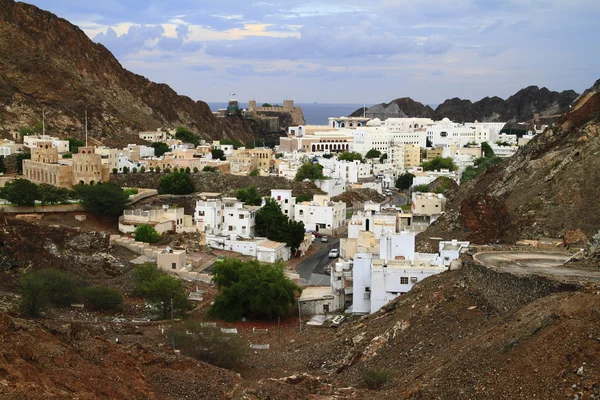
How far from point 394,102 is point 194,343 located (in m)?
149

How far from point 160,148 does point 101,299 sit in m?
43.2

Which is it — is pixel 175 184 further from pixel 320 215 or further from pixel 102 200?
pixel 320 215

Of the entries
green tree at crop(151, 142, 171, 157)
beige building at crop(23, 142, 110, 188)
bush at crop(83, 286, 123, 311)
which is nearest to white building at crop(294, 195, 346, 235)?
beige building at crop(23, 142, 110, 188)

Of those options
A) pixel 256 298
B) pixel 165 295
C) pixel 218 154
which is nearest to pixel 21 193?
pixel 165 295

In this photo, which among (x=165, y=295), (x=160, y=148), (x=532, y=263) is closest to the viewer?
(x=532, y=263)

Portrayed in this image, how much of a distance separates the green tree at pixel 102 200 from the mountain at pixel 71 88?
31330 millimetres

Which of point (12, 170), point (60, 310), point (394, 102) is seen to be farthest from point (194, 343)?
point (394, 102)

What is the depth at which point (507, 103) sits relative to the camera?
160875 mm

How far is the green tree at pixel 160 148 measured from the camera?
68625 millimetres

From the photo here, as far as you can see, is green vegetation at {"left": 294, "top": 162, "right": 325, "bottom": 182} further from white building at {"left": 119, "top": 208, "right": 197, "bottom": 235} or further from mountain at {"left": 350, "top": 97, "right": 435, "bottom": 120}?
mountain at {"left": 350, "top": 97, "right": 435, "bottom": 120}

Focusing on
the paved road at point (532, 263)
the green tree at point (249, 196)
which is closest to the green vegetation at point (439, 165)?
the green tree at point (249, 196)

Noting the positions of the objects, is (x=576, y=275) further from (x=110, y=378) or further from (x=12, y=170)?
(x=12, y=170)

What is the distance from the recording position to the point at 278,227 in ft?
139

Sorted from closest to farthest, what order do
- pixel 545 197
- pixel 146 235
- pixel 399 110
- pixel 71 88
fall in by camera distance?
1. pixel 545 197
2. pixel 146 235
3. pixel 71 88
4. pixel 399 110
